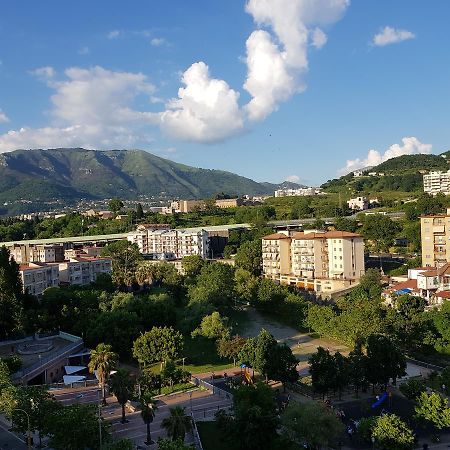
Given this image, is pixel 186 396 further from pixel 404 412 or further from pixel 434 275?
pixel 434 275

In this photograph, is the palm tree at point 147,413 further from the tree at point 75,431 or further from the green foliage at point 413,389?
the green foliage at point 413,389

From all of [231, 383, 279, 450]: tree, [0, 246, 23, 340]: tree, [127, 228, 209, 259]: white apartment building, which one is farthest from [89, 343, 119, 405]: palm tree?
[127, 228, 209, 259]: white apartment building

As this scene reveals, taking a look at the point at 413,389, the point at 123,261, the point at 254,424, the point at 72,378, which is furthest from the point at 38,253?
the point at 413,389

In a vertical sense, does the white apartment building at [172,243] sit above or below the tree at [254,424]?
above

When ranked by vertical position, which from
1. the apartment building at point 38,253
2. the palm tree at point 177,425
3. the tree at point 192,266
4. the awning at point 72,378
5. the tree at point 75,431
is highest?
the apartment building at point 38,253

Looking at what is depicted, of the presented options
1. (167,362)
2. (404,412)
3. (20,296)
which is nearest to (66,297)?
(20,296)

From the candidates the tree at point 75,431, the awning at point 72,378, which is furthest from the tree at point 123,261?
the tree at point 75,431

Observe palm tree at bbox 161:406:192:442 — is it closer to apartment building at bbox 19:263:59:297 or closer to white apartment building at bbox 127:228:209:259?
apartment building at bbox 19:263:59:297
